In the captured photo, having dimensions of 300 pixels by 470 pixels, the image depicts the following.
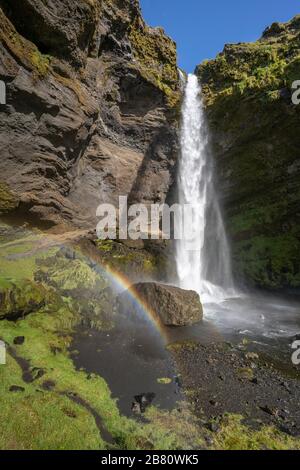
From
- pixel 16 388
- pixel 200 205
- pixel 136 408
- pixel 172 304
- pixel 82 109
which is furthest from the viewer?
pixel 200 205

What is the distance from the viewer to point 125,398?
11.2 metres

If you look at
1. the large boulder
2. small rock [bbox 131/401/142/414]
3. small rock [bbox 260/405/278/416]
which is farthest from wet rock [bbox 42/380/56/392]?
the large boulder

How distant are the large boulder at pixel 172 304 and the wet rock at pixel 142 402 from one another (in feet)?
→ 28.1

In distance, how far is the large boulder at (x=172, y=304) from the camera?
2014cm

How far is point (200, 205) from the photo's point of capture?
38406 mm

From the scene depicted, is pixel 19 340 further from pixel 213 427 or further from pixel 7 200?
pixel 7 200

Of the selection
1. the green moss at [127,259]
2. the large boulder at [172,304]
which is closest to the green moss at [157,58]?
the green moss at [127,259]

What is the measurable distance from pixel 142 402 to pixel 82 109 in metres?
23.2

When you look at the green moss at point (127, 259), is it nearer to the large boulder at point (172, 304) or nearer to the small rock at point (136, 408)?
the large boulder at point (172, 304)

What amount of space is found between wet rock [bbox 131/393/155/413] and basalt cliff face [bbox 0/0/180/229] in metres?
17.1

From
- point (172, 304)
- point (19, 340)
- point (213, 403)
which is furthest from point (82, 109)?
point (213, 403)

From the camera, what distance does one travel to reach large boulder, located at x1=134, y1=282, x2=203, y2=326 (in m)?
20.1

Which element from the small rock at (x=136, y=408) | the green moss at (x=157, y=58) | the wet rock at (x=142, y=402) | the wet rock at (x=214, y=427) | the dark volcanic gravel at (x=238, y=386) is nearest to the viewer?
the wet rock at (x=214, y=427)

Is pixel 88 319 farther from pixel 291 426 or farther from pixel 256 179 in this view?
pixel 256 179
